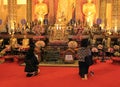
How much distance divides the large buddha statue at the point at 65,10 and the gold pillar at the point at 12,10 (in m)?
3.02

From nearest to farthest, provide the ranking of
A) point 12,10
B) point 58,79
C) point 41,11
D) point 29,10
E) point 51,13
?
point 58,79, point 41,11, point 51,13, point 29,10, point 12,10

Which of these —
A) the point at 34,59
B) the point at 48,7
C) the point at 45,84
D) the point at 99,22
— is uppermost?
the point at 48,7

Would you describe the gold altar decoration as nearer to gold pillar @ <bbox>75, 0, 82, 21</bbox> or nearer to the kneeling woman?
gold pillar @ <bbox>75, 0, 82, 21</bbox>

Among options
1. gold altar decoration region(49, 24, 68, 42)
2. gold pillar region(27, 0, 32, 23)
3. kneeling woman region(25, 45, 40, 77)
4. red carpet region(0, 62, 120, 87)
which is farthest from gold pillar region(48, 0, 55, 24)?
kneeling woman region(25, 45, 40, 77)

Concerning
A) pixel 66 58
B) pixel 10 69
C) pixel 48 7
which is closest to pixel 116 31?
pixel 48 7

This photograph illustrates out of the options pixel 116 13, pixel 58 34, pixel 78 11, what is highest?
pixel 78 11

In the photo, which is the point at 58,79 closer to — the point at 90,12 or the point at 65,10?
the point at 65,10

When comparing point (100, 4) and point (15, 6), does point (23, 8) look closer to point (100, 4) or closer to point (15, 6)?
point (15, 6)

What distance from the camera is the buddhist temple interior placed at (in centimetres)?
1323

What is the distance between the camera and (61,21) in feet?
47.1

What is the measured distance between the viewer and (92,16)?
626 inches

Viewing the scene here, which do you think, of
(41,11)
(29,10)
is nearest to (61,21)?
(41,11)

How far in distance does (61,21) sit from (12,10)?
396cm

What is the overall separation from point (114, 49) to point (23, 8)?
6960mm
